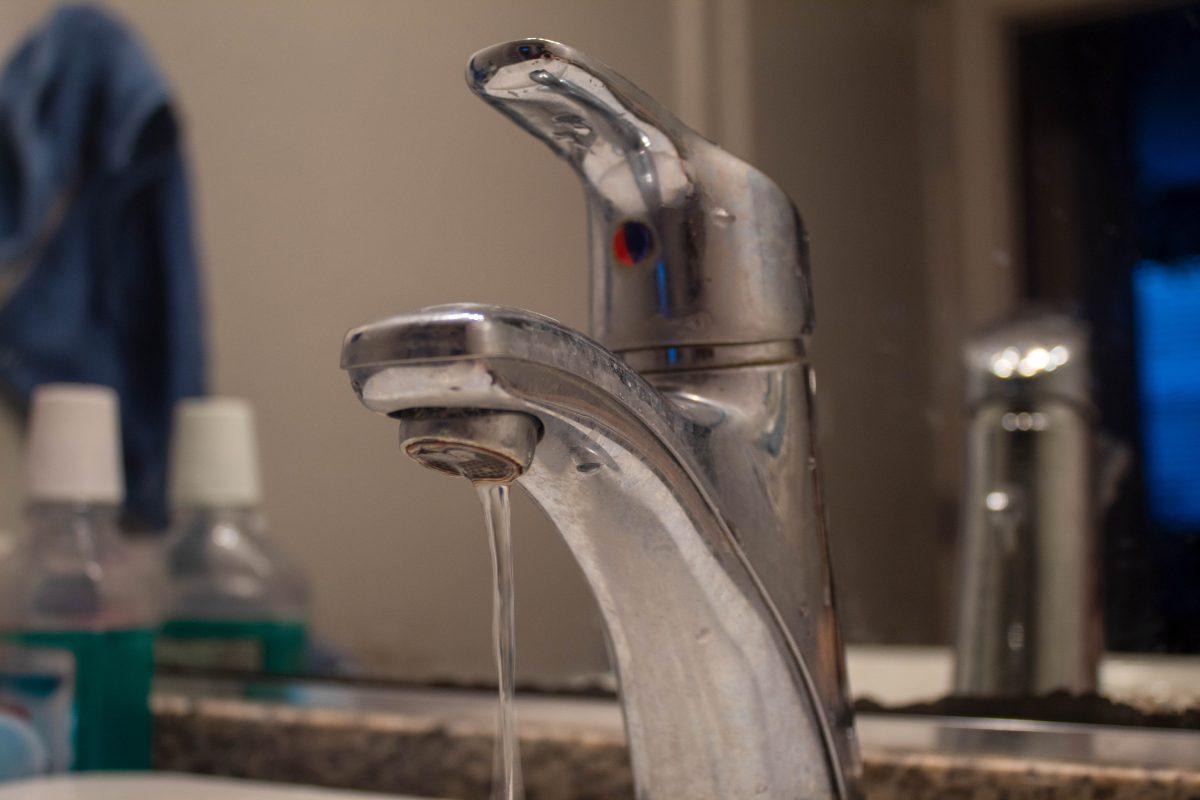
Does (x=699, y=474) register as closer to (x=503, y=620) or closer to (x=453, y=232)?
(x=503, y=620)

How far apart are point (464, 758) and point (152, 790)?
13cm

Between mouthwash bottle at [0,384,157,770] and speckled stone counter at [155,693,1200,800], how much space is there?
0.08 ft

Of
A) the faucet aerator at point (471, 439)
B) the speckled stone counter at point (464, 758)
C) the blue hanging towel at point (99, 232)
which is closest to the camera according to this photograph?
the faucet aerator at point (471, 439)

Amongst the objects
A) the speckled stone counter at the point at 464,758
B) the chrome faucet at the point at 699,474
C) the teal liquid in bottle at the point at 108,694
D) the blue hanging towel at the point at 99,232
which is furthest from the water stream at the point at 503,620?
the blue hanging towel at the point at 99,232

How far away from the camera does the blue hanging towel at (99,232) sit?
2.41ft

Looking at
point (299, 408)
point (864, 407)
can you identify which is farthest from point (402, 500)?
point (864, 407)

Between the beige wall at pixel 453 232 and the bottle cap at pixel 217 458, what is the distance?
0.06ft

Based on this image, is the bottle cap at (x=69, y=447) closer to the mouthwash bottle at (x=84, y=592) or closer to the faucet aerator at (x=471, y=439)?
the mouthwash bottle at (x=84, y=592)

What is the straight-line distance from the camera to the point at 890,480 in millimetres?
475

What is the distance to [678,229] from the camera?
324mm

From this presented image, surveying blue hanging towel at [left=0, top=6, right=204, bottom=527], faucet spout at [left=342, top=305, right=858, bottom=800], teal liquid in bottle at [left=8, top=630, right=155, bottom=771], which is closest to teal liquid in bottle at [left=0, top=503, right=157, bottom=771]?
teal liquid in bottle at [left=8, top=630, right=155, bottom=771]

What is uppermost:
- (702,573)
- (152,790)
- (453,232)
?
(453,232)

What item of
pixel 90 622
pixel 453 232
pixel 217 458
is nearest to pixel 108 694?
pixel 90 622

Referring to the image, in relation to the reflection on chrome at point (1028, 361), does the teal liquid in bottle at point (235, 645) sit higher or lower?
lower
